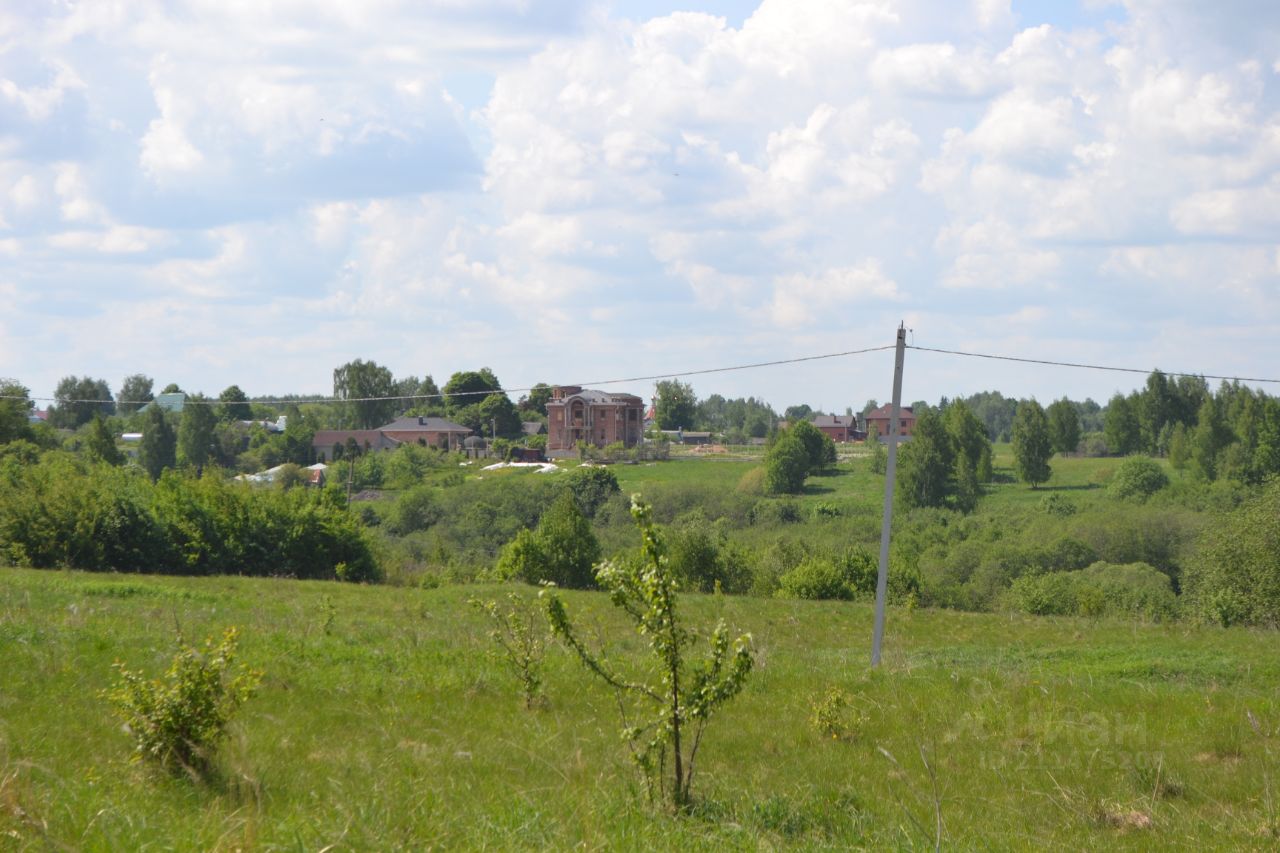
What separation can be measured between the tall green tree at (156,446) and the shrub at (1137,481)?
6846cm

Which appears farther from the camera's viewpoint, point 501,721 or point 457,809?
point 501,721

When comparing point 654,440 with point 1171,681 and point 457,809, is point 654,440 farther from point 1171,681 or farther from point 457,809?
point 457,809

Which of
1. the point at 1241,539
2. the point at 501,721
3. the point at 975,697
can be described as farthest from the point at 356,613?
the point at 1241,539

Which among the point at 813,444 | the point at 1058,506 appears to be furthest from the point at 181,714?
the point at 813,444

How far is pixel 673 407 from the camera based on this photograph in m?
135

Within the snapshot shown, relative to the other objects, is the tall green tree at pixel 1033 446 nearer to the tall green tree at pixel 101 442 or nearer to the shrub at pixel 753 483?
the shrub at pixel 753 483

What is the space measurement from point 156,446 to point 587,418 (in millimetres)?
35160

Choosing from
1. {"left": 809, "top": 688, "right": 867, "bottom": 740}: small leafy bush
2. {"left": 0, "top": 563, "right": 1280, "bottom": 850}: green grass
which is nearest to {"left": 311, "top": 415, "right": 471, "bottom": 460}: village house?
{"left": 0, "top": 563, "right": 1280, "bottom": 850}: green grass

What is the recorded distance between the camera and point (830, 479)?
8944 cm

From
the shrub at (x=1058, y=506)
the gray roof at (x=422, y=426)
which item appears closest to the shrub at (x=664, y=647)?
the shrub at (x=1058, y=506)

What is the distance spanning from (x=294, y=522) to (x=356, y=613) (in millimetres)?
16025

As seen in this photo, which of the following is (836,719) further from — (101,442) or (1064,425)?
(1064,425)

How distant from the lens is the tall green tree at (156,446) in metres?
78.4

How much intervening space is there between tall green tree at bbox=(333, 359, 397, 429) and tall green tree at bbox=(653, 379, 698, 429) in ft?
111
